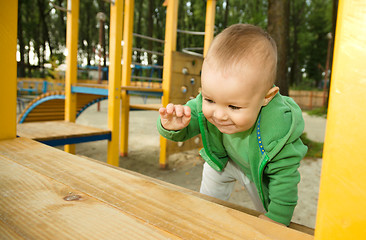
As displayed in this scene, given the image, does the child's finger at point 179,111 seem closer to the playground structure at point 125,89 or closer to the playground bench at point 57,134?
the playground bench at point 57,134

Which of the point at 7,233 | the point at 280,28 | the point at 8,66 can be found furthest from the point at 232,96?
the point at 280,28

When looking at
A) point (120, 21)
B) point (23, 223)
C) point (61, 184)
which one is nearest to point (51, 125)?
point (120, 21)

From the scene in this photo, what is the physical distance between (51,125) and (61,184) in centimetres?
270

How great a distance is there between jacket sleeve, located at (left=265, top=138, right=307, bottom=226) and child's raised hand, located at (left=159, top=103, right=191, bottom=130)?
36 centimetres

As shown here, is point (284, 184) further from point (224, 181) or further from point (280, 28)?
point (280, 28)

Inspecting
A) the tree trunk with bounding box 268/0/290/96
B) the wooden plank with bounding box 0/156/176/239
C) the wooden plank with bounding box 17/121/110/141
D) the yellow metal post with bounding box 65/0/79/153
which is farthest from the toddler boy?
the tree trunk with bounding box 268/0/290/96

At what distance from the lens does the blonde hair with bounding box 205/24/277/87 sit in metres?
0.90

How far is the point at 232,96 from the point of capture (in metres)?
0.87

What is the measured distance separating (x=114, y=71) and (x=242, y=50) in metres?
2.55

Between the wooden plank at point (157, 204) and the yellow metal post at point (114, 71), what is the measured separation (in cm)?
220

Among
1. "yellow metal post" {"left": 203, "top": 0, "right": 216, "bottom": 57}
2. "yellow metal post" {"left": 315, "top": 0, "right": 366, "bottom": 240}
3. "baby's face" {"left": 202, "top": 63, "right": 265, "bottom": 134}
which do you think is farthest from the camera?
"yellow metal post" {"left": 203, "top": 0, "right": 216, "bottom": 57}

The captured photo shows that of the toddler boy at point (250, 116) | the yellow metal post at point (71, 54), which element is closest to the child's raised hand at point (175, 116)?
the toddler boy at point (250, 116)

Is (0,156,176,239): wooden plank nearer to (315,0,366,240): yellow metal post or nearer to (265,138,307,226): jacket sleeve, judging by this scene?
(315,0,366,240): yellow metal post

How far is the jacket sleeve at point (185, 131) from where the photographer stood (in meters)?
1.11
